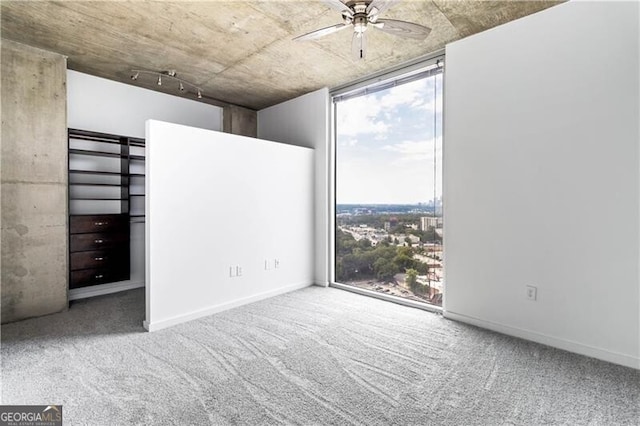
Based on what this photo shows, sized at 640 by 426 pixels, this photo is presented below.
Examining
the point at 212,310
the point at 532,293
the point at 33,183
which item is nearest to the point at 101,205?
the point at 33,183

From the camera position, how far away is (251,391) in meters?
2.12

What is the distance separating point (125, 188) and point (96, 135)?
0.75 metres

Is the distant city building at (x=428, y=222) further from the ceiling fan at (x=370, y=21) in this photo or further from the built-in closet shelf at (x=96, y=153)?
the built-in closet shelf at (x=96, y=153)

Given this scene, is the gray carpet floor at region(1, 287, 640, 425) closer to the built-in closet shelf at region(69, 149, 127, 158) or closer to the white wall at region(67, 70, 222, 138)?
the built-in closet shelf at region(69, 149, 127, 158)

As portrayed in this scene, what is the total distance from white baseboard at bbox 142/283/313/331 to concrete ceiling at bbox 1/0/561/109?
9.34 feet

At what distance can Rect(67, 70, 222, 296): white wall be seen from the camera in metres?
4.00

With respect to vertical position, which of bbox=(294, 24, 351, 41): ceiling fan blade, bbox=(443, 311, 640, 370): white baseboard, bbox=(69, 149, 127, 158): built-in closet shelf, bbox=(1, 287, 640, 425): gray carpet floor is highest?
bbox=(294, 24, 351, 41): ceiling fan blade

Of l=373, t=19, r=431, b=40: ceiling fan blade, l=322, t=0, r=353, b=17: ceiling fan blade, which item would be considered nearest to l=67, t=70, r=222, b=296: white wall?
l=322, t=0, r=353, b=17: ceiling fan blade

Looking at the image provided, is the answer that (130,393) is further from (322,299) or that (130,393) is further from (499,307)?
(499,307)

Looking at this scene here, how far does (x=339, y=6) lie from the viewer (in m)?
2.13

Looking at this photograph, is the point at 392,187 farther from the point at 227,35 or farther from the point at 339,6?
the point at 227,35

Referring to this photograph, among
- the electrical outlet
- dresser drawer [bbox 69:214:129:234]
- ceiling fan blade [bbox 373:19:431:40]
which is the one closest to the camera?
ceiling fan blade [bbox 373:19:431:40]

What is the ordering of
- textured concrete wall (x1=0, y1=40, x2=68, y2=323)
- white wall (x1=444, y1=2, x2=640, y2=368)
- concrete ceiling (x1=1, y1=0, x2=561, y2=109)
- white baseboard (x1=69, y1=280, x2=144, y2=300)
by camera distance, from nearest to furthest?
white wall (x1=444, y1=2, x2=640, y2=368)
concrete ceiling (x1=1, y1=0, x2=561, y2=109)
textured concrete wall (x1=0, y1=40, x2=68, y2=323)
white baseboard (x1=69, y1=280, x2=144, y2=300)

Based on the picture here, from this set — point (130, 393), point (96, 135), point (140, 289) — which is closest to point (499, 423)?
point (130, 393)
